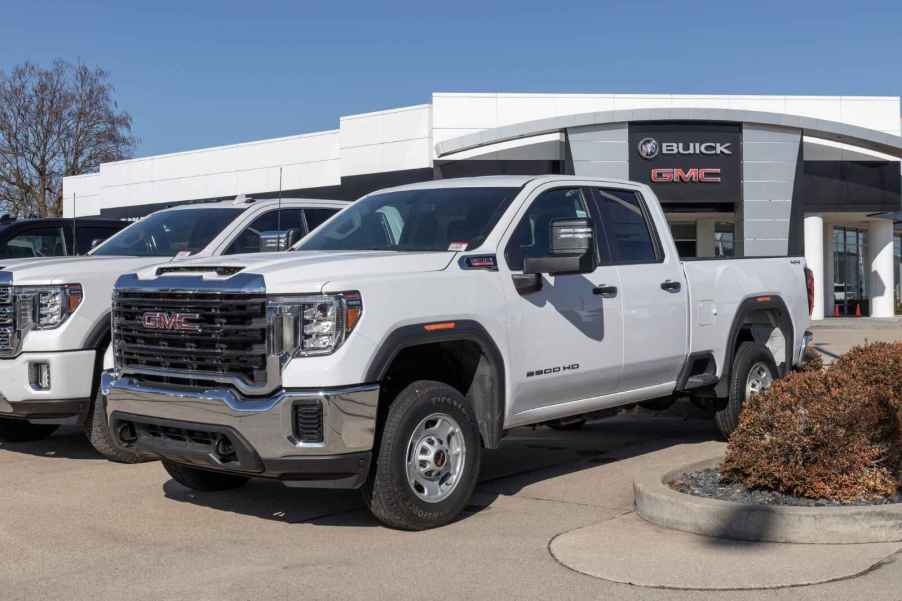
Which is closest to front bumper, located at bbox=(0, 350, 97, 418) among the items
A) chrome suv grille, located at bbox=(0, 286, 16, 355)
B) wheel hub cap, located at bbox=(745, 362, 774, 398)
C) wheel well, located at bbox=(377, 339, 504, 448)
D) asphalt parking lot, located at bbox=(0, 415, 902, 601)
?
chrome suv grille, located at bbox=(0, 286, 16, 355)

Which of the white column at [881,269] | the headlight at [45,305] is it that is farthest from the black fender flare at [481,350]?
the white column at [881,269]

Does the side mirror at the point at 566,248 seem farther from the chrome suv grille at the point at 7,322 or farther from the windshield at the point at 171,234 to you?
the chrome suv grille at the point at 7,322

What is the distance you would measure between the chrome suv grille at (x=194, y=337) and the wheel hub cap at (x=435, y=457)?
0.99m

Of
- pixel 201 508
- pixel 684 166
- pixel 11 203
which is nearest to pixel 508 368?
pixel 201 508

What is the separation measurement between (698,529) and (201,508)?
3153mm

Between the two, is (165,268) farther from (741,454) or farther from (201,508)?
(741,454)

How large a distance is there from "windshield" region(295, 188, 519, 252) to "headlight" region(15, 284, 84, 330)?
2025 millimetres

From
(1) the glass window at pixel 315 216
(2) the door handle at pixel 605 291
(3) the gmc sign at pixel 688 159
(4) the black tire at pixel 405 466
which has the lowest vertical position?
(4) the black tire at pixel 405 466

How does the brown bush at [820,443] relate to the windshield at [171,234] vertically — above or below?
below

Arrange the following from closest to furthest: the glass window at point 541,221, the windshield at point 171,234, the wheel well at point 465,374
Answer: the wheel well at point 465,374, the glass window at point 541,221, the windshield at point 171,234

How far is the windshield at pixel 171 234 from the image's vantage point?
953cm

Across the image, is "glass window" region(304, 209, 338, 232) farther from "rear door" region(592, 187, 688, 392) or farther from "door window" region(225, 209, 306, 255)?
"rear door" region(592, 187, 688, 392)

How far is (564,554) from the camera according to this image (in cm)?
556

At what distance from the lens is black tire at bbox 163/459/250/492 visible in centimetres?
704
